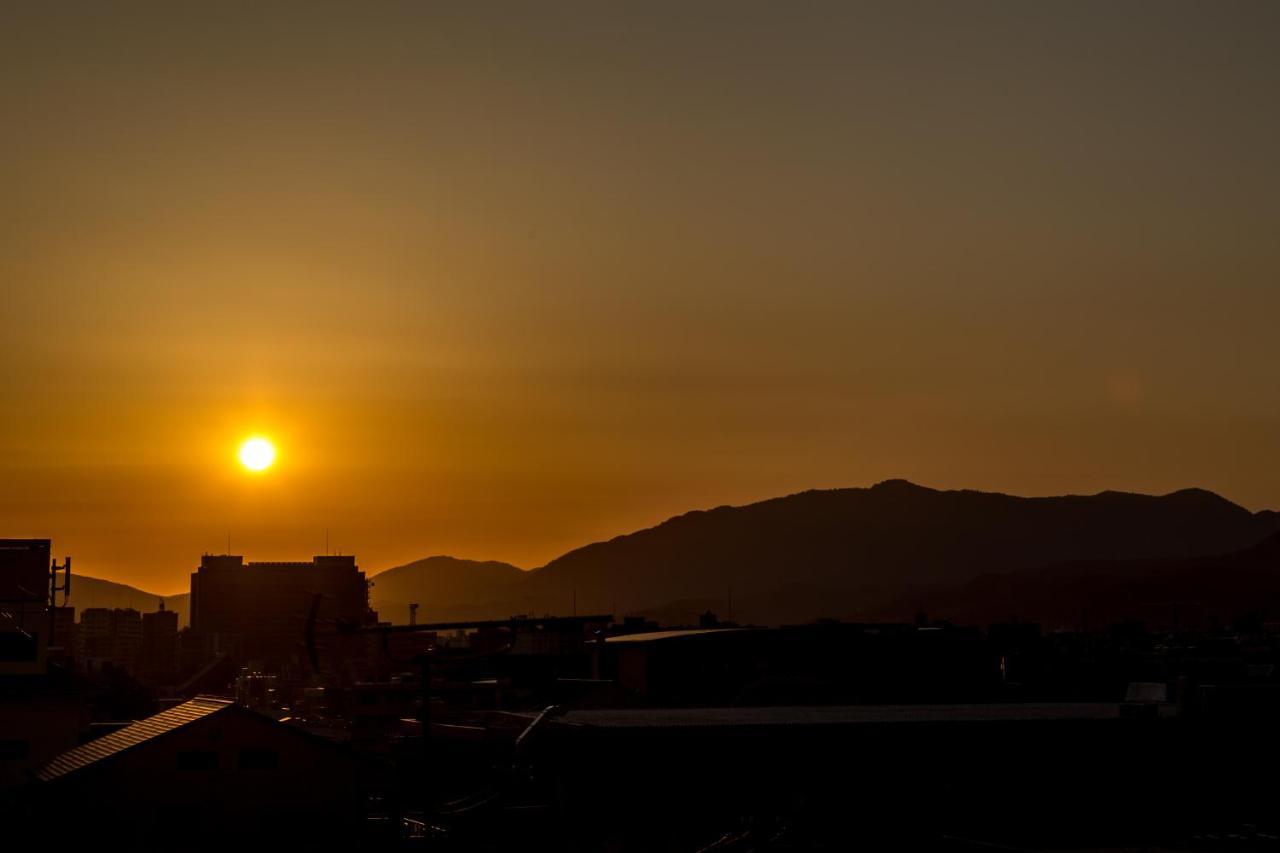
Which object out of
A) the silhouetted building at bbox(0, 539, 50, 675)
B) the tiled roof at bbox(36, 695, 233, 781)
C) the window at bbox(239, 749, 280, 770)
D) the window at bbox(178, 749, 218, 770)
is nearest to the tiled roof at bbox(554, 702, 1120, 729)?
the window at bbox(239, 749, 280, 770)

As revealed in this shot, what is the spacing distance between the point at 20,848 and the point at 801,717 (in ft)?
68.3

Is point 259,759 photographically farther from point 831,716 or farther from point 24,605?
point 831,716

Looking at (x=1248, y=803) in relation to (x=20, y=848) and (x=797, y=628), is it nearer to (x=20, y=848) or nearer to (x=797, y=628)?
(x=20, y=848)

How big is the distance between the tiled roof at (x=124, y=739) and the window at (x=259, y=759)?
1302 mm

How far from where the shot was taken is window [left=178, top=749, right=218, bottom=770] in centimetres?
3434

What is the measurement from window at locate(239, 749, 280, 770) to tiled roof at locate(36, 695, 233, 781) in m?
1.30

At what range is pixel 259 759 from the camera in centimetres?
3488

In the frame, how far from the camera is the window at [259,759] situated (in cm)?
3475

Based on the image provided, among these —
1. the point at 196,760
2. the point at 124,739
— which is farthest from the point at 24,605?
the point at 196,760

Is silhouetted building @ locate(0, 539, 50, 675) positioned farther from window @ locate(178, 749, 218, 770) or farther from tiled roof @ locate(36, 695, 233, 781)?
window @ locate(178, 749, 218, 770)

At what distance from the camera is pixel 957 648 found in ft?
176

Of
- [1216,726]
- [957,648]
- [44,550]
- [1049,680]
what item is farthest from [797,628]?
[1216,726]

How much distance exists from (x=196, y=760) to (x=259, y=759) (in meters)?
1.50

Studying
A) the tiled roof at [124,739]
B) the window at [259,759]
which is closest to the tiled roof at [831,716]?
the window at [259,759]
